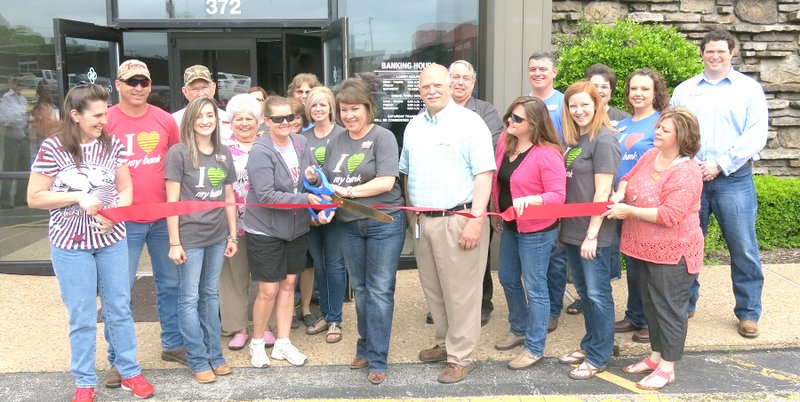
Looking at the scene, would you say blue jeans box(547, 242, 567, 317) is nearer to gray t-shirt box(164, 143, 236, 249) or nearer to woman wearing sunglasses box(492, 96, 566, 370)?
woman wearing sunglasses box(492, 96, 566, 370)

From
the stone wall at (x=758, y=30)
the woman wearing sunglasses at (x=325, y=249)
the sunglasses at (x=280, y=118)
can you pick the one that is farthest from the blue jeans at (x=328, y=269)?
the stone wall at (x=758, y=30)

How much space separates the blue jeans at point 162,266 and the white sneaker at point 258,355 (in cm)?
51

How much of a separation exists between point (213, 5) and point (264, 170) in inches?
141

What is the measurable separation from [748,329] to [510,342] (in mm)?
→ 1683

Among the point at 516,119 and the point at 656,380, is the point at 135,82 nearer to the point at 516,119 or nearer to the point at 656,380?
the point at 516,119

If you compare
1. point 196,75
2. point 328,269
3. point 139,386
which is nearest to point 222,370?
point 139,386

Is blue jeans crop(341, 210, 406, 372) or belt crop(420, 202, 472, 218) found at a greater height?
belt crop(420, 202, 472, 218)

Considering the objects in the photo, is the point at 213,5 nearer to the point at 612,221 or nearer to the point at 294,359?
the point at 294,359

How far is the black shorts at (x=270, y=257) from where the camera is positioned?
431 cm

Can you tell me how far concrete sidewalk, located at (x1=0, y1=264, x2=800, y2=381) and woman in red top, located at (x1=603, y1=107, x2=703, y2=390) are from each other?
0.67 m

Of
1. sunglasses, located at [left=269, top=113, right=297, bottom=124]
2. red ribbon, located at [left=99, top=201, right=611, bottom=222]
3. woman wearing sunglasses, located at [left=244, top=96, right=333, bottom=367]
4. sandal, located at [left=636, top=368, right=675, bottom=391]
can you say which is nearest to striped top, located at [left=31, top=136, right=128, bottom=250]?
red ribbon, located at [left=99, top=201, right=611, bottom=222]

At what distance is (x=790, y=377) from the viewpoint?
14.0 feet

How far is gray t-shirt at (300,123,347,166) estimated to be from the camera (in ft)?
15.7

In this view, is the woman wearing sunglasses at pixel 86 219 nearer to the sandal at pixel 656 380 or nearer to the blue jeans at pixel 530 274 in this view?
the blue jeans at pixel 530 274
